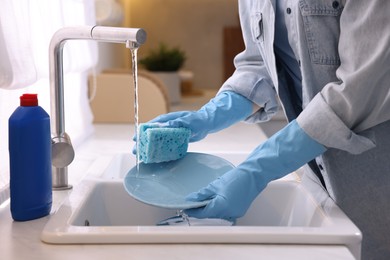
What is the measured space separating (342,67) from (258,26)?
287mm

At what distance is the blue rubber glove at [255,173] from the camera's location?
1152 millimetres

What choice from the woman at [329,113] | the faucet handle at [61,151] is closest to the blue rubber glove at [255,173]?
the woman at [329,113]

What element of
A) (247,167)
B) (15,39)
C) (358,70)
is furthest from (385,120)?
(15,39)

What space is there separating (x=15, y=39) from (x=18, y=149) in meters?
0.36

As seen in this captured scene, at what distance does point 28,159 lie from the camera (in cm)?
105

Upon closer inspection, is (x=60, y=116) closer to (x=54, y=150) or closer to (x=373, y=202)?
(x=54, y=150)

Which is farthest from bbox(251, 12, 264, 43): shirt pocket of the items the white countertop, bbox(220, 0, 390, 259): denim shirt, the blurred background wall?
the blurred background wall

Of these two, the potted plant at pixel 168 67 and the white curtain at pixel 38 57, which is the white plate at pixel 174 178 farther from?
the potted plant at pixel 168 67

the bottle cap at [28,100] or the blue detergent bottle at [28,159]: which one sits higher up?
the bottle cap at [28,100]

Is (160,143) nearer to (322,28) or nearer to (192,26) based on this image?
(322,28)

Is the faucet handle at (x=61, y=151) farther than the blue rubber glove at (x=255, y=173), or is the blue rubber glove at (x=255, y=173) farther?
the faucet handle at (x=61, y=151)

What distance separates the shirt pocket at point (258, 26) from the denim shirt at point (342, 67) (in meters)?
0.11

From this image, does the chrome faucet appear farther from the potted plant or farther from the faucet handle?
the potted plant

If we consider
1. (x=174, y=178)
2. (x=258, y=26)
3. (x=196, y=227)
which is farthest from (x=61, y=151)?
(x=258, y=26)
